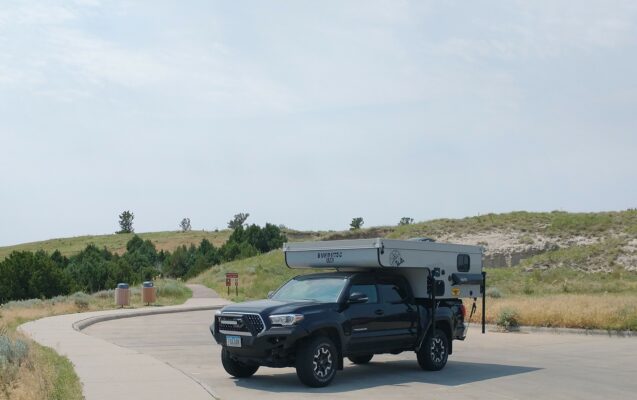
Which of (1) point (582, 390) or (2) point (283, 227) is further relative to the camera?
(2) point (283, 227)

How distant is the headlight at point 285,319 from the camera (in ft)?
40.3

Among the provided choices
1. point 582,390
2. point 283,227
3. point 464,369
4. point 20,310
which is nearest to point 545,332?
point 464,369

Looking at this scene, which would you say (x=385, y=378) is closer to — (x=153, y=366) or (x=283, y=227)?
(x=153, y=366)

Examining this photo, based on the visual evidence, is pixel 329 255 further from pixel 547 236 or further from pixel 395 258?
pixel 547 236

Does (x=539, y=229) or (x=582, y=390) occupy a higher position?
(x=539, y=229)

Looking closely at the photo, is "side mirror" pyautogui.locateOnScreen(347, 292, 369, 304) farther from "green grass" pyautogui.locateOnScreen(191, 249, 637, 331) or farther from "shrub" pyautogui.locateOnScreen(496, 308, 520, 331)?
"green grass" pyautogui.locateOnScreen(191, 249, 637, 331)

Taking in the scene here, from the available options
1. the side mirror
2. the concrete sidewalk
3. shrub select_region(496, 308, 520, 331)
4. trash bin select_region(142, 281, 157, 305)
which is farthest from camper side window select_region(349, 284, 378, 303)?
trash bin select_region(142, 281, 157, 305)

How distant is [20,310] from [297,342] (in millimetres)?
20815

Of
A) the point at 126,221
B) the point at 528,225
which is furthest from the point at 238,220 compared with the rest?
the point at 528,225

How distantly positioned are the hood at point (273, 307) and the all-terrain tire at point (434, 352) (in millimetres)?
2742

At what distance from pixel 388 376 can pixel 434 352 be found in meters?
1.25

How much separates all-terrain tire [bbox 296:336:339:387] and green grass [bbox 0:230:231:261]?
107918 millimetres

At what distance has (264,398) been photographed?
37.2 feet

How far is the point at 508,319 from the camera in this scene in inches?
898
